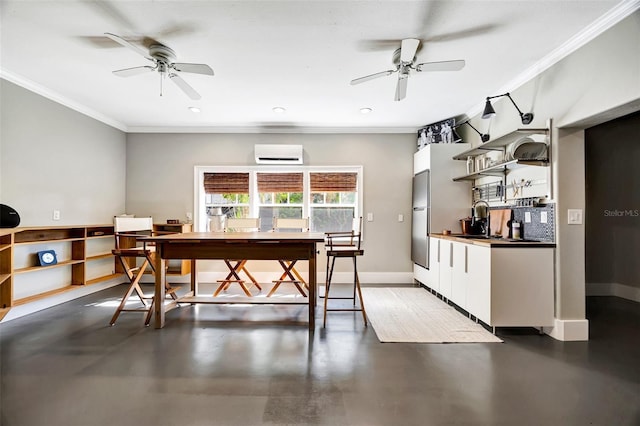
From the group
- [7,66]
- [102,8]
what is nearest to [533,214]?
[102,8]

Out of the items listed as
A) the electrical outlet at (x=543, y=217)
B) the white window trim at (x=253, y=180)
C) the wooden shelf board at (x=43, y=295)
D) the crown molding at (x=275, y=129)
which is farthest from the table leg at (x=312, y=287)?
the wooden shelf board at (x=43, y=295)

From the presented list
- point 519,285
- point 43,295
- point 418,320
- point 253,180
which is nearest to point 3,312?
point 43,295

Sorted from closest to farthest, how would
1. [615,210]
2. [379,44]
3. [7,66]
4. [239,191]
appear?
[379,44] < [7,66] < [615,210] < [239,191]

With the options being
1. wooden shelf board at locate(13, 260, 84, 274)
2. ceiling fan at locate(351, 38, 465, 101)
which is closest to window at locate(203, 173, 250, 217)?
wooden shelf board at locate(13, 260, 84, 274)

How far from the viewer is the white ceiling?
2.14 meters

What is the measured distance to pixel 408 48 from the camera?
236 cm

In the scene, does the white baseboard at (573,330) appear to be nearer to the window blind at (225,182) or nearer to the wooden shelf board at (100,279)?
the window blind at (225,182)

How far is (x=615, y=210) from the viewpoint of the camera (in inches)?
165

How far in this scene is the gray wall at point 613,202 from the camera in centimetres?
408

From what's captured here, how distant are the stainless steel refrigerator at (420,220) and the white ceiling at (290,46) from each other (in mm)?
1105

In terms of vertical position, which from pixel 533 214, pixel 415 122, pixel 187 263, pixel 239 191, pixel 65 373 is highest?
pixel 415 122

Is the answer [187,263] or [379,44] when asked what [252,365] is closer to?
[379,44]

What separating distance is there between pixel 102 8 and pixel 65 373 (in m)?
2.63

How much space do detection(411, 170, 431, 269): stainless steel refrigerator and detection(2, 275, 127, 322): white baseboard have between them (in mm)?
4729
